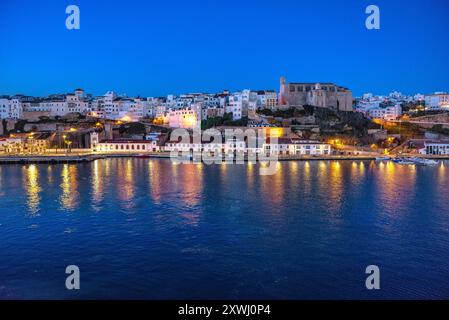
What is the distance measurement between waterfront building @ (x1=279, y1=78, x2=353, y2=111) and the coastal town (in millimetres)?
103

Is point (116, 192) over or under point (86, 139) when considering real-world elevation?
under

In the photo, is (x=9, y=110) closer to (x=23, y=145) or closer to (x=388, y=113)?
(x=23, y=145)

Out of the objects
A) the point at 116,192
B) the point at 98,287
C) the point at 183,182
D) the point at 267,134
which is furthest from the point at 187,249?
the point at 267,134

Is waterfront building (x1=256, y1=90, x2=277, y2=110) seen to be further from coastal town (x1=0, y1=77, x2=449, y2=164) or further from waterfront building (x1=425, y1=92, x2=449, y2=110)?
waterfront building (x1=425, y1=92, x2=449, y2=110)

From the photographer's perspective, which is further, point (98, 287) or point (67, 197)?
point (67, 197)

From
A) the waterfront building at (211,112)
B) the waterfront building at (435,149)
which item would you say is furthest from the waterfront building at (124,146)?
the waterfront building at (435,149)

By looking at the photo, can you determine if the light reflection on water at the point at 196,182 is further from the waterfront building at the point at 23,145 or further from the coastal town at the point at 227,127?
the waterfront building at the point at 23,145

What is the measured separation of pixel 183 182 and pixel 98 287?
34.0ft

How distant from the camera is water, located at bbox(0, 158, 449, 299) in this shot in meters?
6.60

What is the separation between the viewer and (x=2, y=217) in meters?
11.0

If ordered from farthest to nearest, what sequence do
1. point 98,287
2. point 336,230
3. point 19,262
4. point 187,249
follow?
1. point 336,230
2. point 187,249
3. point 19,262
4. point 98,287

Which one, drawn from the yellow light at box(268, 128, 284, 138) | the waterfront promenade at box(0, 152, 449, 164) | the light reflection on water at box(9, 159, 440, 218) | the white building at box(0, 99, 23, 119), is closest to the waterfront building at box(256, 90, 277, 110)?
the yellow light at box(268, 128, 284, 138)

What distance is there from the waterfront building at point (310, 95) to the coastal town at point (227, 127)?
0.10 metres
